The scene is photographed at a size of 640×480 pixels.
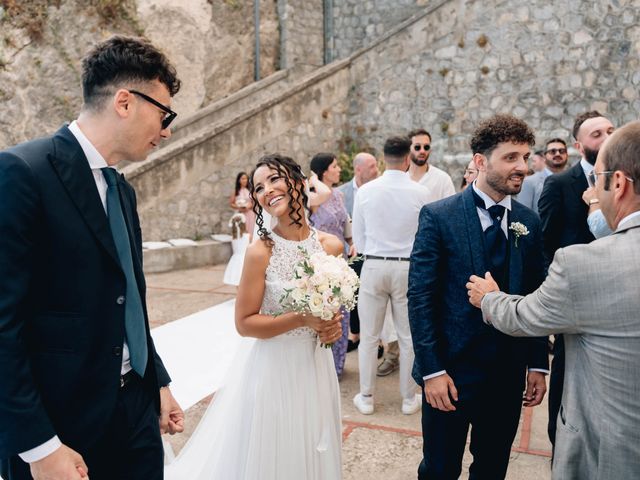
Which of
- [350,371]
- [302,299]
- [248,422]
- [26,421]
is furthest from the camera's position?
[350,371]

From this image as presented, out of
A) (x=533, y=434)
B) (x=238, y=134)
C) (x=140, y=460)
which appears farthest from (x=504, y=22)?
(x=140, y=460)

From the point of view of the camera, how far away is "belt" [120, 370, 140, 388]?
7.29 feet

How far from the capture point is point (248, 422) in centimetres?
298

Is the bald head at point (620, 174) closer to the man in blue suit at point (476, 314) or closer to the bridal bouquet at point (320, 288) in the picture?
the man in blue suit at point (476, 314)

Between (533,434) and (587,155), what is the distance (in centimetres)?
219

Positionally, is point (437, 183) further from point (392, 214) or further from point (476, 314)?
point (476, 314)

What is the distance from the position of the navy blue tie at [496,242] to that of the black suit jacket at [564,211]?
134cm

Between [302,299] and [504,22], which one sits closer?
[302,299]

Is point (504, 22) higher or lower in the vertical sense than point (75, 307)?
higher

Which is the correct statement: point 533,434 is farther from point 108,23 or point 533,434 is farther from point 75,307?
point 108,23

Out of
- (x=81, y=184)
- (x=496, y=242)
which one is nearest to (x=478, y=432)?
(x=496, y=242)

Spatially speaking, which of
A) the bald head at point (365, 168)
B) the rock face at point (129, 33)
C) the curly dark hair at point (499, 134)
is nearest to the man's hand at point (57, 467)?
the curly dark hair at point (499, 134)

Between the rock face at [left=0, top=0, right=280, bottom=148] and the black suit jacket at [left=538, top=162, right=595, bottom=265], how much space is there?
12.6m

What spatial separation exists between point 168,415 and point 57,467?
2.53 feet
